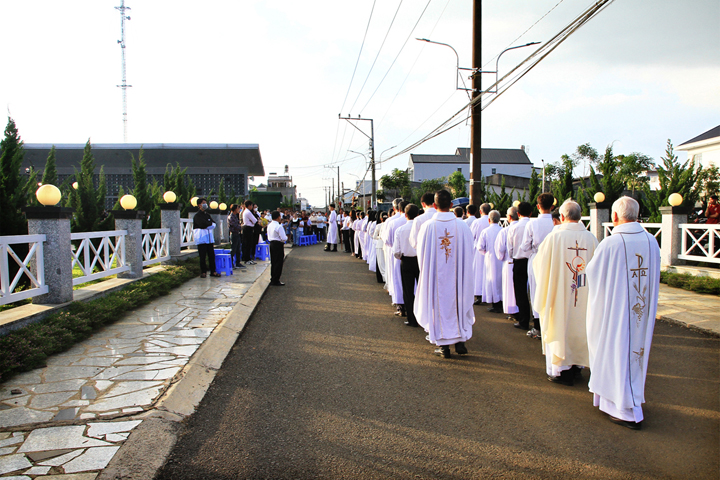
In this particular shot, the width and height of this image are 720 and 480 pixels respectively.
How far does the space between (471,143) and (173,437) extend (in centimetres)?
1145

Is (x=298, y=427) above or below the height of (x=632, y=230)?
below

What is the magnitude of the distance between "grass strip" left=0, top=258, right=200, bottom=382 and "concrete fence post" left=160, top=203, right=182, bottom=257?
4.22 meters

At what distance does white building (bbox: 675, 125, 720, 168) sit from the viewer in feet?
76.1

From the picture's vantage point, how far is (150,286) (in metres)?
8.66

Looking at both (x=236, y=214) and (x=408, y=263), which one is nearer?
(x=408, y=263)

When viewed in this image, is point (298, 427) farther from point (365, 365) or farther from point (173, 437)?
point (365, 365)

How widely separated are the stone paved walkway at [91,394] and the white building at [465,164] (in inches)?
2701

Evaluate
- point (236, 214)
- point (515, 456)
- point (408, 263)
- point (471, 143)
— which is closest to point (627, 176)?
point (471, 143)

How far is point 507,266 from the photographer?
24.4 feet

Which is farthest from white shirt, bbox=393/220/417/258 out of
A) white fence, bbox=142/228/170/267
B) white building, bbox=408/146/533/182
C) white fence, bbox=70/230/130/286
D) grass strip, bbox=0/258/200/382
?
white building, bbox=408/146/533/182

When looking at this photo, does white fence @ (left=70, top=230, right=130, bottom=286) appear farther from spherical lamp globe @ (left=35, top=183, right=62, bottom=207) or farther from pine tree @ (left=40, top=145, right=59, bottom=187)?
pine tree @ (left=40, top=145, right=59, bottom=187)

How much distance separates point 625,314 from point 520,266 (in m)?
3.03

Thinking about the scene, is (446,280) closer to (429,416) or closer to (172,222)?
(429,416)

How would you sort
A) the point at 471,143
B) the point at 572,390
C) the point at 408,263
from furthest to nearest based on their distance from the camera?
1. the point at 471,143
2. the point at 408,263
3. the point at 572,390
